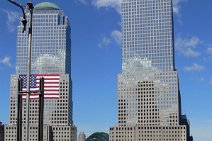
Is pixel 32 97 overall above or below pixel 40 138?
above

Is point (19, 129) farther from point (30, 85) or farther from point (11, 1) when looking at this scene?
point (11, 1)

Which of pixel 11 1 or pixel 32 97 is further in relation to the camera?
pixel 32 97

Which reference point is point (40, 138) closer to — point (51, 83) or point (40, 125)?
point (40, 125)

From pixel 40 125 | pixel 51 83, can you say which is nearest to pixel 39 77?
pixel 51 83

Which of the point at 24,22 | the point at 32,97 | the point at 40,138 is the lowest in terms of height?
the point at 40,138

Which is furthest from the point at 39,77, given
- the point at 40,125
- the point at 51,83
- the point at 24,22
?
the point at 24,22

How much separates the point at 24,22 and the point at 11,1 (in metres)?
2.06

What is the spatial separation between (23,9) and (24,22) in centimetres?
108

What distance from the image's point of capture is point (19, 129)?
48781 mm

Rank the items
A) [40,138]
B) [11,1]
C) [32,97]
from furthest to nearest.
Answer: [32,97]
[40,138]
[11,1]

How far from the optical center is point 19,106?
161 ft

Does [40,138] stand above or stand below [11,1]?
below

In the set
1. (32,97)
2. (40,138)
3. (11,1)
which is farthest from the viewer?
(32,97)

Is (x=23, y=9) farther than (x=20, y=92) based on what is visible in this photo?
No
